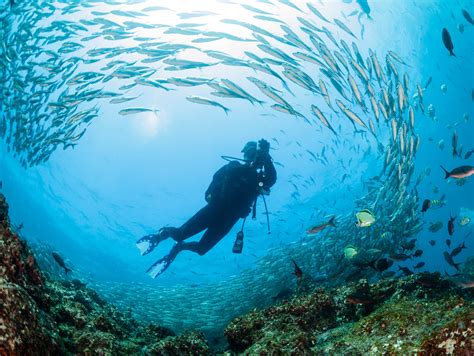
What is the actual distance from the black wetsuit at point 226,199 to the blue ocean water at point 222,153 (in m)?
5.60

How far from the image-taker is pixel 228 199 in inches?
389

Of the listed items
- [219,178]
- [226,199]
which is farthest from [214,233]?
[219,178]

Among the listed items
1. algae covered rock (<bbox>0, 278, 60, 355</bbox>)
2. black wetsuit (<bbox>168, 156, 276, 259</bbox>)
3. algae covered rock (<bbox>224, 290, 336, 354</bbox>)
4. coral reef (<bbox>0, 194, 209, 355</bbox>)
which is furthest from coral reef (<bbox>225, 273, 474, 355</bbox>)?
black wetsuit (<bbox>168, 156, 276, 259</bbox>)

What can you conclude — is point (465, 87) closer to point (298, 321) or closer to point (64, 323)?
point (298, 321)

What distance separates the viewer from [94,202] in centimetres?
4878

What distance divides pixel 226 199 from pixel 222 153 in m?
35.3

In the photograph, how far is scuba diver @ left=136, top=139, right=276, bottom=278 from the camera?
30.3 ft

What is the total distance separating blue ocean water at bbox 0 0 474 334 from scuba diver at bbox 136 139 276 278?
18.5 ft

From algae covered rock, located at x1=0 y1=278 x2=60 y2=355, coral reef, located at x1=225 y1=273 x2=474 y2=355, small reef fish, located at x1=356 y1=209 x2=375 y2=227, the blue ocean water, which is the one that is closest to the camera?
algae covered rock, located at x1=0 y1=278 x2=60 y2=355

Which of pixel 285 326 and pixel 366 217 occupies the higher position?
pixel 366 217

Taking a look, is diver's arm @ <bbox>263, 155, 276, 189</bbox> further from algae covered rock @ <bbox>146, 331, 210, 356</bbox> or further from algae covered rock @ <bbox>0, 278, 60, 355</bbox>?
algae covered rock @ <bbox>0, 278, 60, 355</bbox>

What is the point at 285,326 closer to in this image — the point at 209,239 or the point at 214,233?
the point at 214,233

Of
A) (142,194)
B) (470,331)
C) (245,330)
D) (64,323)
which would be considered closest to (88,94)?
(64,323)

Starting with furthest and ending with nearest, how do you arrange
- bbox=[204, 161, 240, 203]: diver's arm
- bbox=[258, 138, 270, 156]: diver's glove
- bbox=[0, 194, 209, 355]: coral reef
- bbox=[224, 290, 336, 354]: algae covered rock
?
bbox=[204, 161, 240, 203]: diver's arm, bbox=[258, 138, 270, 156]: diver's glove, bbox=[224, 290, 336, 354]: algae covered rock, bbox=[0, 194, 209, 355]: coral reef
